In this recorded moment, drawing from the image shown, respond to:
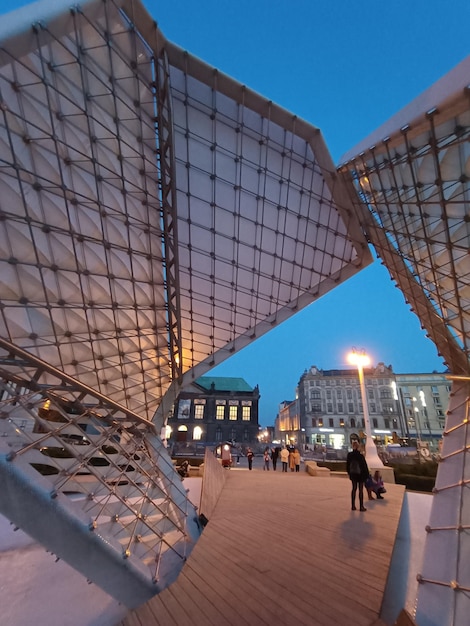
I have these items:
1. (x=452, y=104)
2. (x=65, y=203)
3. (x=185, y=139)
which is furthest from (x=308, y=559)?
(x=185, y=139)

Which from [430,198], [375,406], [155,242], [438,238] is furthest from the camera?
[375,406]

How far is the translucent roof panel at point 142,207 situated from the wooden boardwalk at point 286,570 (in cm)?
1212

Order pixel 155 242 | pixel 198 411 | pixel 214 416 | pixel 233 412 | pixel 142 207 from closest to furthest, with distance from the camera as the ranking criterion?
pixel 142 207 < pixel 155 242 < pixel 214 416 < pixel 198 411 < pixel 233 412

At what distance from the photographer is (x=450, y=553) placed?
19.5 ft

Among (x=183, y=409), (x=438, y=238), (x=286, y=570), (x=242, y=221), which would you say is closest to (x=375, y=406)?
(x=183, y=409)

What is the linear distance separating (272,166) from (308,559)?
18453 millimetres

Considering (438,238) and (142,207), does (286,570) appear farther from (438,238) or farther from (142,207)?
(142,207)

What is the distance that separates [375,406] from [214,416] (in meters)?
39.0

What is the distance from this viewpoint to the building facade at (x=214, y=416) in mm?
66750

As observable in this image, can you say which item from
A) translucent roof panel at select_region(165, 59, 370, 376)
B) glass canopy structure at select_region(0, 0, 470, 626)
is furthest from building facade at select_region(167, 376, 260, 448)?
translucent roof panel at select_region(165, 59, 370, 376)

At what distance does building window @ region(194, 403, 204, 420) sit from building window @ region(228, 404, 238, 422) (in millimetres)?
6725

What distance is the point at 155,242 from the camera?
18.3 metres

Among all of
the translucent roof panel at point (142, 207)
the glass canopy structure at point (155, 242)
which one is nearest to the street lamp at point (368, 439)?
the glass canopy structure at point (155, 242)

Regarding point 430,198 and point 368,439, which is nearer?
point 430,198
